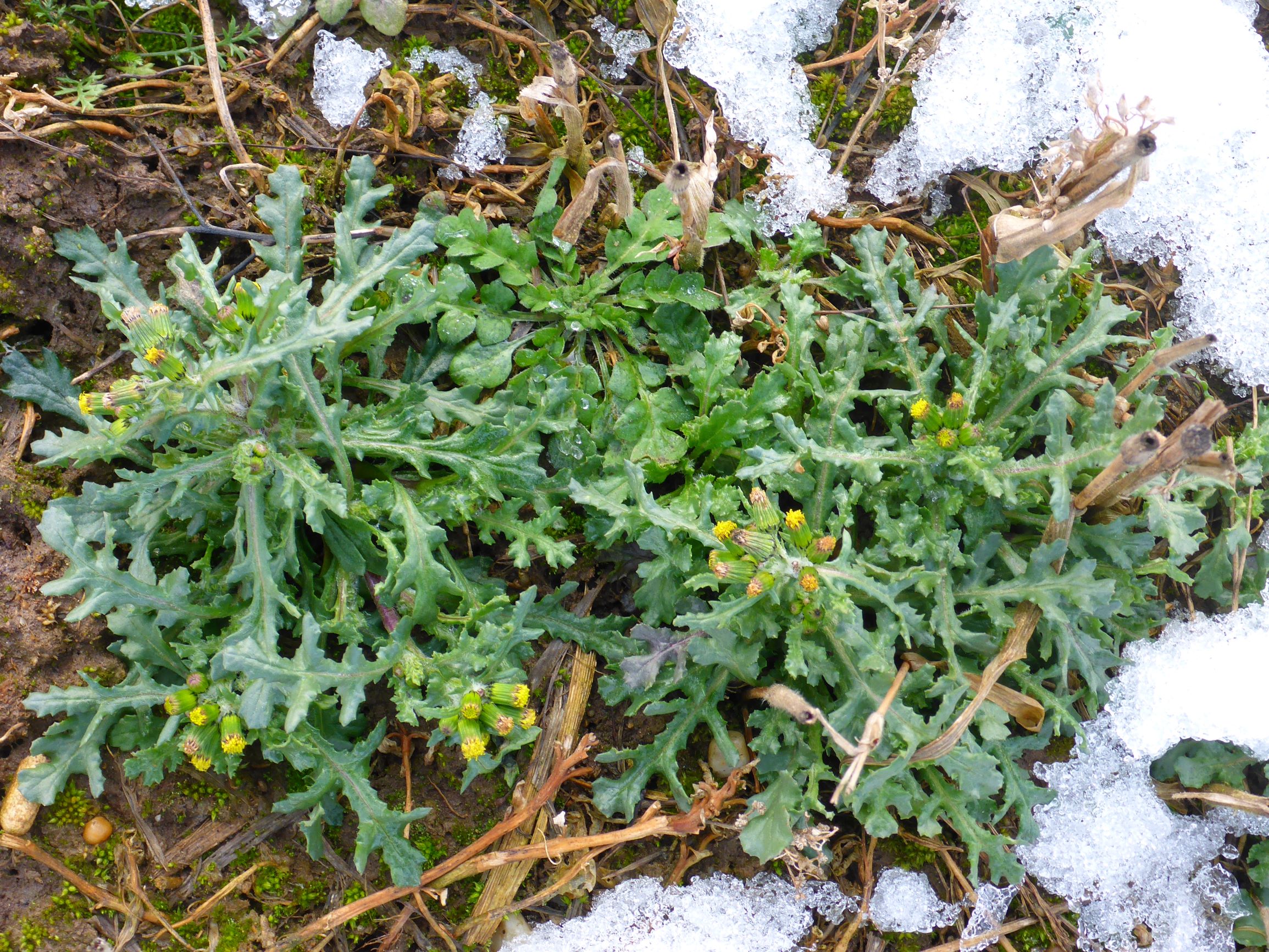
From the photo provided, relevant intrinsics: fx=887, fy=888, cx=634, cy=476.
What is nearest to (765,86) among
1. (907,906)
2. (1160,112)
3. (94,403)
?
(1160,112)

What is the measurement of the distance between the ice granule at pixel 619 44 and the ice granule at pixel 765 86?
13 cm

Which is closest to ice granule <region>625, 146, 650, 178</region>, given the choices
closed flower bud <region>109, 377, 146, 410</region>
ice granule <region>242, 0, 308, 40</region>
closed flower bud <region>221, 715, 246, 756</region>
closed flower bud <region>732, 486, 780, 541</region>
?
ice granule <region>242, 0, 308, 40</region>

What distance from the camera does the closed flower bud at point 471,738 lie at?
245 cm

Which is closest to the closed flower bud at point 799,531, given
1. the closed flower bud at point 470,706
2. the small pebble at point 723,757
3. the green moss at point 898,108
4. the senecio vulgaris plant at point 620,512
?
the senecio vulgaris plant at point 620,512

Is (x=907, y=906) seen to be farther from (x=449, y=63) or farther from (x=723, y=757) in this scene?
(x=449, y=63)

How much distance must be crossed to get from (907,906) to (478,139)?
3.08m

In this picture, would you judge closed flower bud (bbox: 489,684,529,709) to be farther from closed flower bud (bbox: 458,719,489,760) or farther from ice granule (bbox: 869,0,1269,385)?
ice granule (bbox: 869,0,1269,385)

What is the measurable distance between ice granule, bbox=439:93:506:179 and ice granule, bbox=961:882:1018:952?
3.10 meters

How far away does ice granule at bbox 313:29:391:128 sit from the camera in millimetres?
3158

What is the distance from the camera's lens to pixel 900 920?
3.00m

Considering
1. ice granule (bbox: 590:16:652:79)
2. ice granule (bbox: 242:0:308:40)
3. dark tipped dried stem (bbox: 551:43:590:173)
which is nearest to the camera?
dark tipped dried stem (bbox: 551:43:590:173)

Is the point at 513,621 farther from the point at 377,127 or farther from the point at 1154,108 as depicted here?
the point at 1154,108

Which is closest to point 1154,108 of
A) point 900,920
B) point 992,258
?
point 992,258

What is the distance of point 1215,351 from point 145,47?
397cm
